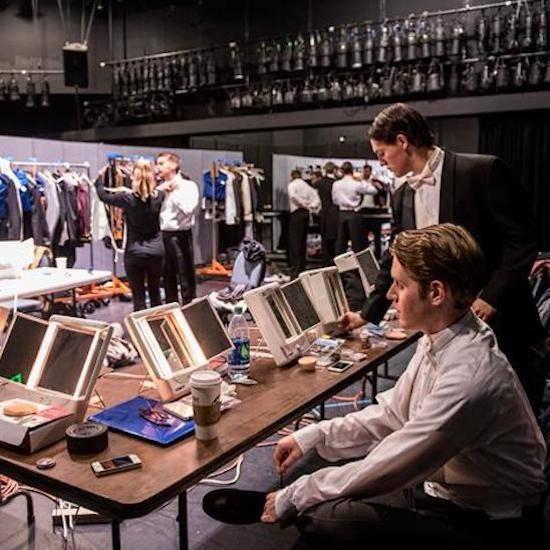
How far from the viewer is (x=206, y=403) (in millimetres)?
1677

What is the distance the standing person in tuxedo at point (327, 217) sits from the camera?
944cm

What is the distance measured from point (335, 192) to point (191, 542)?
7.12m

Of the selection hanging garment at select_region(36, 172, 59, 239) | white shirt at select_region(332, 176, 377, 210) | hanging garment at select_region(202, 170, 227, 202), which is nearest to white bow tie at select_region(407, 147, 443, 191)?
hanging garment at select_region(36, 172, 59, 239)

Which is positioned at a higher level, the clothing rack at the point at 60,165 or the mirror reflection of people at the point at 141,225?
the clothing rack at the point at 60,165

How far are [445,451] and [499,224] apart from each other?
1229 mm

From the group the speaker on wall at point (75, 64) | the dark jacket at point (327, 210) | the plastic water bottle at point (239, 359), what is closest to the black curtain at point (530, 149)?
the dark jacket at point (327, 210)

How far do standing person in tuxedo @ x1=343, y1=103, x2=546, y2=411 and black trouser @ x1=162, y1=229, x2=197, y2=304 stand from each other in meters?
4.13

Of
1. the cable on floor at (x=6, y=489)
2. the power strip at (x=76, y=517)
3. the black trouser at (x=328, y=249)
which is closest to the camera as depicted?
the power strip at (x=76, y=517)

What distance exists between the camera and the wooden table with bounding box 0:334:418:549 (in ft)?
4.69

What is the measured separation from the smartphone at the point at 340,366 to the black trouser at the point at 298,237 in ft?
23.5

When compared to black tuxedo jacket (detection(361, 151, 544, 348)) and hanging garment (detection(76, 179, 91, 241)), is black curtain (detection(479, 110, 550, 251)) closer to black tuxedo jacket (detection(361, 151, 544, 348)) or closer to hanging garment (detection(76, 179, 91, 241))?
hanging garment (detection(76, 179, 91, 241))

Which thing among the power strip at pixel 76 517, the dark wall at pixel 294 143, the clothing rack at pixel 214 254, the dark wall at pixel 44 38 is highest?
the dark wall at pixel 44 38

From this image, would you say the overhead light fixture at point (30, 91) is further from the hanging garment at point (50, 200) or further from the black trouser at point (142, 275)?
the black trouser at point (142, 275)

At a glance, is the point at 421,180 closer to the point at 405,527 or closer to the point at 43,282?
the point at 405,527
